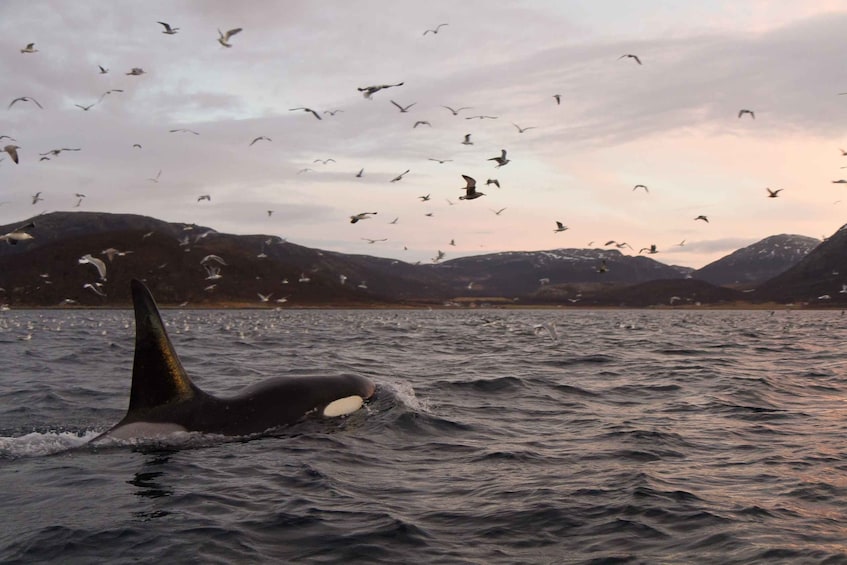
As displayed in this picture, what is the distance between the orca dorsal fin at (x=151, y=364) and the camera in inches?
439

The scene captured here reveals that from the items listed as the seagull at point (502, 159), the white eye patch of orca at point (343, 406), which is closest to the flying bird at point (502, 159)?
the seagull at point (502, 159)

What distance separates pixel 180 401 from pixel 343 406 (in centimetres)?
325

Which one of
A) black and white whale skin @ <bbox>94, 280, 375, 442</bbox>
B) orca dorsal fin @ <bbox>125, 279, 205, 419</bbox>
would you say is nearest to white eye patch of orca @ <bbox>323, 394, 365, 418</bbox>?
black and white whale skin @ <bbox>94, 280, 375, 442</bbox>

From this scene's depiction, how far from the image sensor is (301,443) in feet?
38.9

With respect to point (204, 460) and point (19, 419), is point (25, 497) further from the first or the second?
point (19, 419)

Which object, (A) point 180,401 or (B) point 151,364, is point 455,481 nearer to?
(A) point 180,401

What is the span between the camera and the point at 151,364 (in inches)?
449

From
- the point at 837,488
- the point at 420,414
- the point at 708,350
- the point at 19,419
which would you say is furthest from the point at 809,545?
the point at 708,350

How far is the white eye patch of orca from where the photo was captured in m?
13.7

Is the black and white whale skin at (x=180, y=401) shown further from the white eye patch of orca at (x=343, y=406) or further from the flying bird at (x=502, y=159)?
the flying bird at (x=502, y=159)

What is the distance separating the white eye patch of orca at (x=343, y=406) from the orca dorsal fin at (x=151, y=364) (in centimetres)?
288

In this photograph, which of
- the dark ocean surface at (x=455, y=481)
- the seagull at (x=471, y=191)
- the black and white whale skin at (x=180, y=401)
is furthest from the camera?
the seagull at (x=471, y=191)

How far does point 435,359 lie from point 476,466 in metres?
17.7

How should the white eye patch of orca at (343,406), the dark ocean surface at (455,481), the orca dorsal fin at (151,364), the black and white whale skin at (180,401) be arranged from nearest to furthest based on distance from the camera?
the dark ocean surface at (455,481) → the orca dorsal fin at (151,364) → the black and white whale skin at (180,401) → the white eye patch of orca at (343,406)
